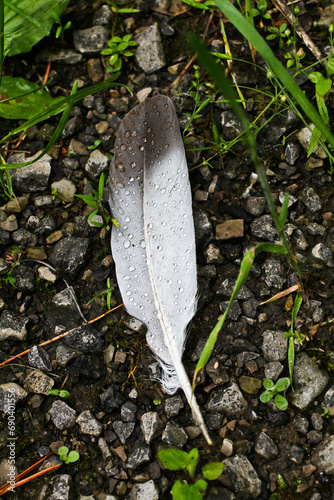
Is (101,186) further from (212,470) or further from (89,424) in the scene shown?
(212,470)

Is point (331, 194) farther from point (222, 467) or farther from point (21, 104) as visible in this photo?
point (21, 104)

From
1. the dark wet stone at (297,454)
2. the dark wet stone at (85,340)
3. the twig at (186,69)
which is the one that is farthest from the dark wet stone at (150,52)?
the dark wet stone at (297,454)

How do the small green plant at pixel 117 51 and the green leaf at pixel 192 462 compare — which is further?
the small green plant at pixel 117 51

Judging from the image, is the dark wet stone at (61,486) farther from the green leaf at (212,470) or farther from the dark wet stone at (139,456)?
the green leaf at (212,470)

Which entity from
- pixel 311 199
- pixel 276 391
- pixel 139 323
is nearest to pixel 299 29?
pixel 311 199

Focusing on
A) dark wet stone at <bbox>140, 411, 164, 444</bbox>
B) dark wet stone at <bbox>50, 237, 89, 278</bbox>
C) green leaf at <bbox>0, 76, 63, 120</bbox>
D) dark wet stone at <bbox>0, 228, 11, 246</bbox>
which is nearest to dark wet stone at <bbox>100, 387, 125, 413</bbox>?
dark wet stone at <bbox>140, 411, 164, 444</bbox>

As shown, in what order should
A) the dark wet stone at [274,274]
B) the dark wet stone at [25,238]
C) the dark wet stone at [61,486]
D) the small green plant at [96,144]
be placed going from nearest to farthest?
1. the dark wet stone at [61,486]
2. the dark wet stone at [274,274]
3. the dark wet stone at [25,238]
4. the small green plant at [96,144]
